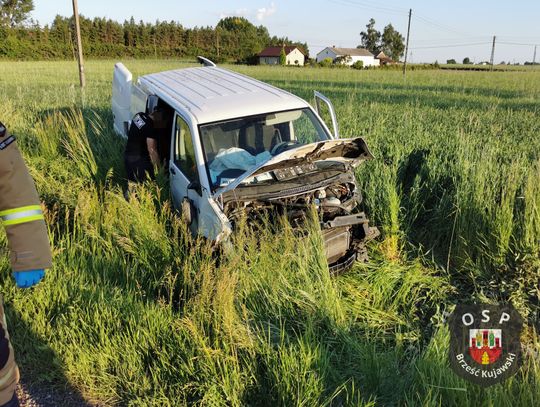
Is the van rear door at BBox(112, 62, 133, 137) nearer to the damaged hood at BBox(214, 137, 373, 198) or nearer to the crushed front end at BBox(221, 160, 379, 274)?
the damaged hood at BBox(214, 137, 373, 198)

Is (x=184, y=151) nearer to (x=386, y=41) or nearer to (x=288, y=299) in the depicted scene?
(x=288, y=299)

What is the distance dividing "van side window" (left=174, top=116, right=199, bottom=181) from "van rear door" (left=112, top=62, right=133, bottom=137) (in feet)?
7.95

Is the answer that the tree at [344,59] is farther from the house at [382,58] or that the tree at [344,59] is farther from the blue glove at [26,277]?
the blue glove at [26,277]

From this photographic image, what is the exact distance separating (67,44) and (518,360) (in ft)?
230

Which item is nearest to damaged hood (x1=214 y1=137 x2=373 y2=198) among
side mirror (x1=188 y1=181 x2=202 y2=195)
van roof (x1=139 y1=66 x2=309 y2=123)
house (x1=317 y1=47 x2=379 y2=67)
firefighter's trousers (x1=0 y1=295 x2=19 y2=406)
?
side mirror (x1=188 y1=181 x2=202 y2=195)

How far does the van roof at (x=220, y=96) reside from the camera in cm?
472

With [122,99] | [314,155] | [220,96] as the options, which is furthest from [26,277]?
[122,99]

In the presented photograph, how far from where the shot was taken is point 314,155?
4219mm

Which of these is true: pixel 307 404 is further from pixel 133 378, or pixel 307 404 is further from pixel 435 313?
pixel 435 313

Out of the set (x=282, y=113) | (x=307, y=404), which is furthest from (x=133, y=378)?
(x=282, y=113)

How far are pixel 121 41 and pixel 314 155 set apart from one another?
7613cm

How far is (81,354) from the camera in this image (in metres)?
2.89

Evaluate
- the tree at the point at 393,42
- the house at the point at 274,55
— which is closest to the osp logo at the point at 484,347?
the house at the point at 274,55

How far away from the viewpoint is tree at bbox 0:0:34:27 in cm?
7719
